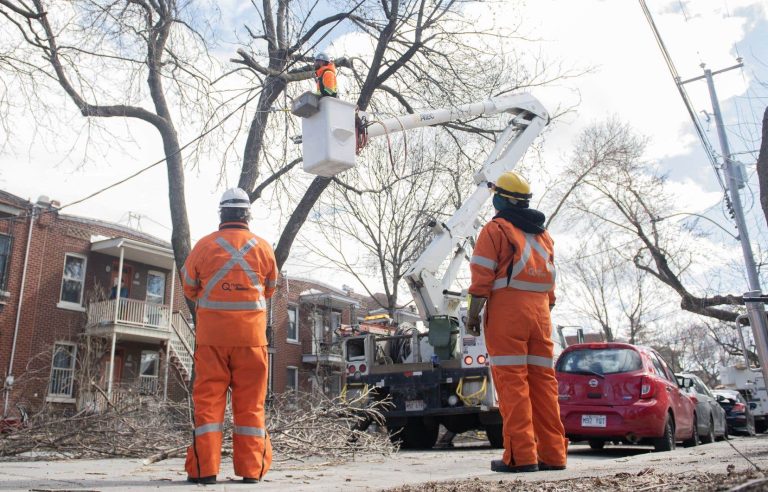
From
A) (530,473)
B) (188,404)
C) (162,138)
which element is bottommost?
(530,473)

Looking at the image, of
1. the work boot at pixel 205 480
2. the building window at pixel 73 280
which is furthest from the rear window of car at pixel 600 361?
the building window at pixel 73 280

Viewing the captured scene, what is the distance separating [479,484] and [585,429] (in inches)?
225

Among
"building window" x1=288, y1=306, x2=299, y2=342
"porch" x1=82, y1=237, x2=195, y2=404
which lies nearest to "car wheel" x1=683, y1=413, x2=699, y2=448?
"porch" x1=82, y1=237, x2=195, y2=404

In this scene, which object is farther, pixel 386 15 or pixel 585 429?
pixel 386 15

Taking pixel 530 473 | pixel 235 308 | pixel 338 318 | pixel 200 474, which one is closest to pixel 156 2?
pixel 235 308

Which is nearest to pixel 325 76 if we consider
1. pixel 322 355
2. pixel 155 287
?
pixel 155 287

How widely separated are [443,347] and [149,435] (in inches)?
173

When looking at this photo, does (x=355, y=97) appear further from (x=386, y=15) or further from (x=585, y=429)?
(x=585, y=429)

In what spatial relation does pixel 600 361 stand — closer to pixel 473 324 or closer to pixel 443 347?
pixel 443 347

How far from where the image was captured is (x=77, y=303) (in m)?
22.9

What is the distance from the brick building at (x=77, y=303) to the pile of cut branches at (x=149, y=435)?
1289 centimetres

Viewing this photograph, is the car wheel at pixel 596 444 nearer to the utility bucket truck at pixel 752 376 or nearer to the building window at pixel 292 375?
the utility bucket truck at pixel 752 376

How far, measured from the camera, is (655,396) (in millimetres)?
8664

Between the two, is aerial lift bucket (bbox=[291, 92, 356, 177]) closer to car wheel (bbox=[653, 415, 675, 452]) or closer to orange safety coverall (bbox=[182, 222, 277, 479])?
orange safety coverall (bbox=[182, 222, 277, 479])
